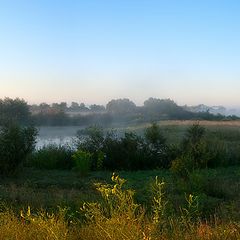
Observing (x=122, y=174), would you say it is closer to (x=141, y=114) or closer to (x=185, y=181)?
(x=185, y=181)

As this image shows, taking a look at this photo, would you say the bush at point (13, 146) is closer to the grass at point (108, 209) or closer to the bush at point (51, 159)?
the grass at point (108, 209)

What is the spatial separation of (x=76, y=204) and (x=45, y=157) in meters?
10.2

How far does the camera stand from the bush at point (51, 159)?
19.2m

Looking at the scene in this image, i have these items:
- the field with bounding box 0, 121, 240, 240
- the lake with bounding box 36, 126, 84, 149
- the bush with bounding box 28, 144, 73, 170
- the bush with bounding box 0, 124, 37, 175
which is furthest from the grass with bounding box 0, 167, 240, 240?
the lake with bounding box 36, 126, 84, 149

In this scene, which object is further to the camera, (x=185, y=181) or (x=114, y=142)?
(x=114, y=142)

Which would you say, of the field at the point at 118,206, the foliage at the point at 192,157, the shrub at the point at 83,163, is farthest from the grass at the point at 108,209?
the foliage at the point at 192,157

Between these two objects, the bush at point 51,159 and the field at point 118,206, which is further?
the bush at point 51,159

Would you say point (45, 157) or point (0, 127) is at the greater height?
point (0, 127)

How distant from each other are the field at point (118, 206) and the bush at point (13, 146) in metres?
0.48

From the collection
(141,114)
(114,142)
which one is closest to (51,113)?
(141,114)

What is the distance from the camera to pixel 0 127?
56.7 feet

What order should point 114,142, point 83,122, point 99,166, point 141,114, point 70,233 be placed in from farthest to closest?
1. point 141,114
2. point 83,122
3. point 114,142
4. point 99,166
5. point 70,233

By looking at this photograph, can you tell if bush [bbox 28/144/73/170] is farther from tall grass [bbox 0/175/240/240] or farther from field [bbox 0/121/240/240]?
tall grass [bbox 0/175/240/240]

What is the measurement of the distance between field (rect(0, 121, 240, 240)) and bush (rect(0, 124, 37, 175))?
0.48 meters
